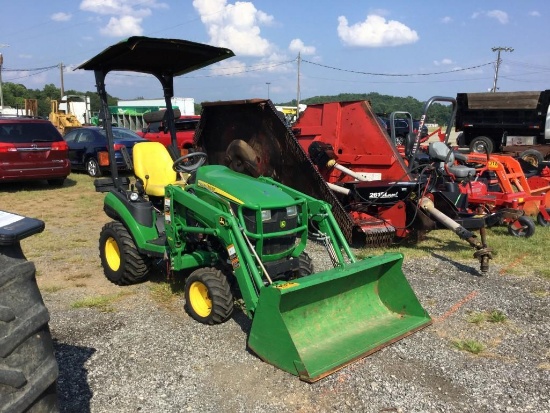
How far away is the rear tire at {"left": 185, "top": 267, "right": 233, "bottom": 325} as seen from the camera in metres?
3.95

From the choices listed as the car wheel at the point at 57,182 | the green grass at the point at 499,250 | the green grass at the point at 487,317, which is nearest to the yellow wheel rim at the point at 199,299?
the green grass at the point at 487,317

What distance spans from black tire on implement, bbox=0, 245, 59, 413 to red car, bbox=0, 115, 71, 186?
10057 mm

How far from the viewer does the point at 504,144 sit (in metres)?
17.6

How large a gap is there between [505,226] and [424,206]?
8.54ft

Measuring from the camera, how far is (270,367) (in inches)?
136

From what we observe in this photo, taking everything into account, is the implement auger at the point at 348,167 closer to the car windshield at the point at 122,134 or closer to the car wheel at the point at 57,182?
the car wheel at the point at 57,182

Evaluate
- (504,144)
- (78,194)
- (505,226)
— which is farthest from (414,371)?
(504,144)

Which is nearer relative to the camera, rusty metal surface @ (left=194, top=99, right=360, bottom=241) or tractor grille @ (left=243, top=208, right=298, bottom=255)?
tractor grille @ (left=243, top=208, right=298, bottom=255)

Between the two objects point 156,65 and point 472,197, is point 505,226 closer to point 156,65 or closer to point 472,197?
point 472,197

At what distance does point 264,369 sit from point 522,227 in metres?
5.43

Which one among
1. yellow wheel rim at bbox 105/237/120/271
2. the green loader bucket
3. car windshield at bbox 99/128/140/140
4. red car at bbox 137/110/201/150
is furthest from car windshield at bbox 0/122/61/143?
the green loader bucket

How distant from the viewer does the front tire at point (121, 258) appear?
4904mm

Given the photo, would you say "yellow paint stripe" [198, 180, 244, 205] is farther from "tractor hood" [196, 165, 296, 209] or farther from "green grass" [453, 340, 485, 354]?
"green grass" [453, 340, 485, 354]

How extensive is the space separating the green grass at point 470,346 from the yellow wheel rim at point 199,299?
199cm
